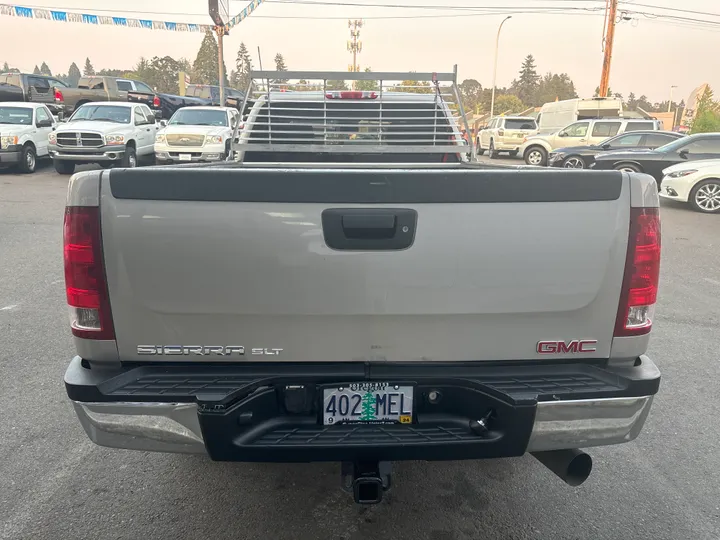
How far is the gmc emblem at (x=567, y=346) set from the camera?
224 centimetres

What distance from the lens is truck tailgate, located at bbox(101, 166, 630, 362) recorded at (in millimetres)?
2070

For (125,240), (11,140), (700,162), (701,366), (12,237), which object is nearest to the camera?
(125,240)

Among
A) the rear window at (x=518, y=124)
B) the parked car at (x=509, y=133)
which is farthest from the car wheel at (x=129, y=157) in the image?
the rear window at (x=518, y=124)

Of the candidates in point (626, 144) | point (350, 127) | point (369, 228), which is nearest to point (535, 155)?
point (626, 144)

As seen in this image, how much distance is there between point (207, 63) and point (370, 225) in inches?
3829

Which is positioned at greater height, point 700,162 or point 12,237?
point 700,162

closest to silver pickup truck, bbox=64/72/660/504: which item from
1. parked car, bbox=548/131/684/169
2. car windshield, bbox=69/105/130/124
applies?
parked car, bbox=548/131/684/169

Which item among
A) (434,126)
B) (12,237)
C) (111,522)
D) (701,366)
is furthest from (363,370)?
(12,237)

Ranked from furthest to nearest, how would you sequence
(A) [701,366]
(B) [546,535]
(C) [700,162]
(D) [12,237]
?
(C) [700,162] → (D) [12,237] → (A) [701,366] → (B) [546,535]

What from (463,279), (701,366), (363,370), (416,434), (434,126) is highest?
(434,126)

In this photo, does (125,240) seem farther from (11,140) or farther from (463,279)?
(11,140)

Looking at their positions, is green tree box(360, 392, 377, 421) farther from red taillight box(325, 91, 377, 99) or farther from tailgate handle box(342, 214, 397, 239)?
red taillight box(325, 91, 377, 99)

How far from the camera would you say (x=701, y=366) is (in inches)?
182

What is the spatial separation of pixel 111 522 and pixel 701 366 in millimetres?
4474
